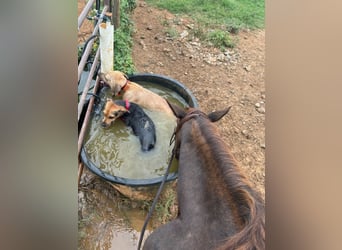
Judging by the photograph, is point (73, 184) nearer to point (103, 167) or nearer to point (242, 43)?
point (103, 167)

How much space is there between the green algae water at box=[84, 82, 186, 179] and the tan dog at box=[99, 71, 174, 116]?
0.03 meters

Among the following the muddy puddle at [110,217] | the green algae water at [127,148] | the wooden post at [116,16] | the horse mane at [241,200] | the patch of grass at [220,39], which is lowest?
the muddy puddle at [110,217]

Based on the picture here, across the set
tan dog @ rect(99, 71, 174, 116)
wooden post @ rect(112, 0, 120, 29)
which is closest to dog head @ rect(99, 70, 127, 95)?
tan dog @ rect(99, 71, 174, 116)

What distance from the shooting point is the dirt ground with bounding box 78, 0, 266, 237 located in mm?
1563

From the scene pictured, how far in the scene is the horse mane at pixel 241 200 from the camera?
1.96ft

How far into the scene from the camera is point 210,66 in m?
1.85

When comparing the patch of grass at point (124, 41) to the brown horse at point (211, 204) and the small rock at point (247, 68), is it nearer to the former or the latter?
the small rock at point (247, 68)

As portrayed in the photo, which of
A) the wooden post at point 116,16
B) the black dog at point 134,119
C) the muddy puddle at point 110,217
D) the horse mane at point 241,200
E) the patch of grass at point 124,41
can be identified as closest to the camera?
the horse mane at point 241,200

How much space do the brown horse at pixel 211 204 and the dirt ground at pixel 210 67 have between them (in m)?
0.60

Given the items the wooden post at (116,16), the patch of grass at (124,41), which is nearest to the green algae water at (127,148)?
the patch of grass at (124,41)

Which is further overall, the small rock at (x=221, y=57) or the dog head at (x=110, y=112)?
the small rock at (x=221, y=57)
